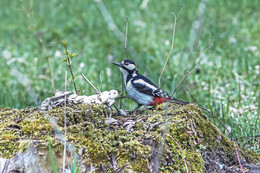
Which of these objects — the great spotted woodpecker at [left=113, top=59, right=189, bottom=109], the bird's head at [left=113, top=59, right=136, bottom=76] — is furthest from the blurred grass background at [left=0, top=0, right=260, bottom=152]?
the great spotted woodpecker at [left=113, top=59, right=189, bottom=109]

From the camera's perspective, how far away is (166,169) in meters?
2.92

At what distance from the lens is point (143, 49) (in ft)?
27.3

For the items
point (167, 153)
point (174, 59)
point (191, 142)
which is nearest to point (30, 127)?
point (167, 153)

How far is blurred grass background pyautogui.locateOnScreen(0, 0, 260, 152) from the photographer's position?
18.2 feet

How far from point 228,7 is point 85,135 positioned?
8.34 metres

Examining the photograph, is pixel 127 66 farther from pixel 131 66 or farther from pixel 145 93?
pixel 145 93

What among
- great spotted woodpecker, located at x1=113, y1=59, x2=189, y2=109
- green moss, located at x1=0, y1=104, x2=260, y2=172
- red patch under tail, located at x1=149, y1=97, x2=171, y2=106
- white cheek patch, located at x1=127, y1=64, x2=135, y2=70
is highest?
white cheek patch, located at x1=127, y1=64, x2=135, y2=70

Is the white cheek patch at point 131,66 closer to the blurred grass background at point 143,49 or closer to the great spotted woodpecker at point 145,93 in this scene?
the great spotted woodpecker at point 145,93

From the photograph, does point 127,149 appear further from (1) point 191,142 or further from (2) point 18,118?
(2) point 18,118

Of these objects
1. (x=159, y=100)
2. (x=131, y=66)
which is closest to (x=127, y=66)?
(x=131, y=66)

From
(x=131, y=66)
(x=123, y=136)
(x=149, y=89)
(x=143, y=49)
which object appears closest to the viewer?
(x=123, y=136)

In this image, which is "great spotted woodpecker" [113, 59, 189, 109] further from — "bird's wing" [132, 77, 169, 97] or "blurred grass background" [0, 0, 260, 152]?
Answer: "blurred grass background" [0, 0, 260, 152]

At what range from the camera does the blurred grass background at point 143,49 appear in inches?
218

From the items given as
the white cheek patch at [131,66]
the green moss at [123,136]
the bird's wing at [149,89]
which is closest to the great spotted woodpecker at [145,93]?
the bird's wing at [149,89]
